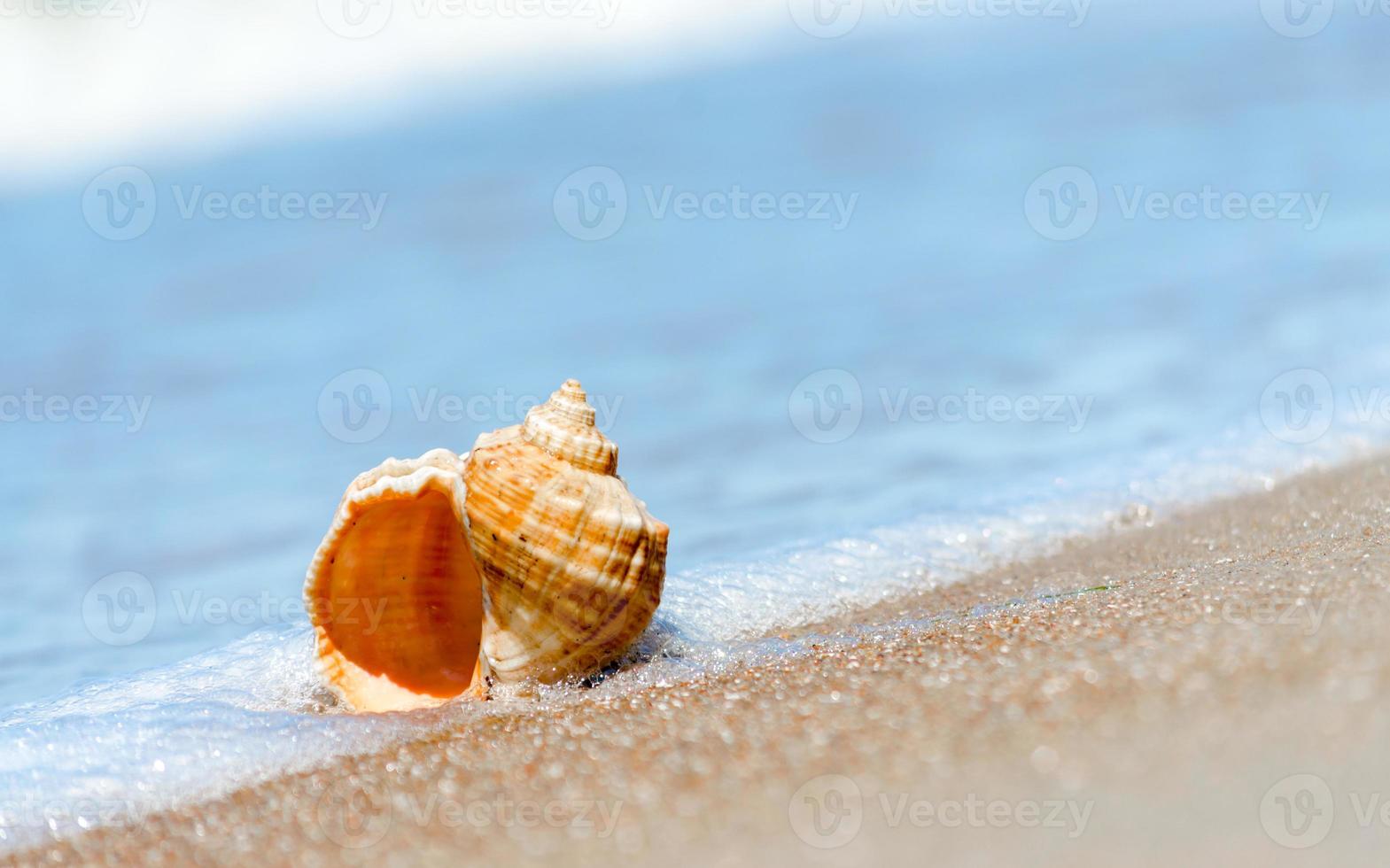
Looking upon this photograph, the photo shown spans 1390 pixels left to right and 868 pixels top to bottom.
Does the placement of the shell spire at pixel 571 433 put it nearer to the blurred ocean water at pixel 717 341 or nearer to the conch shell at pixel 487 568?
the conch shell at pixel 487 568

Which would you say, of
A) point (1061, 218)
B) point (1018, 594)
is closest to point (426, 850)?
point (1018, 594)

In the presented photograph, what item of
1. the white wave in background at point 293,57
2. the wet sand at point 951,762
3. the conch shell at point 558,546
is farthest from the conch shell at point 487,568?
the white wave in background at point 293,57

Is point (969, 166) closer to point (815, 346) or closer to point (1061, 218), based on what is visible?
point (1061, 218)

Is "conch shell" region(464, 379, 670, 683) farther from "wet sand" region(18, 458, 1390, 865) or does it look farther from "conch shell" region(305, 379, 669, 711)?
"wet sand" region(18, 458, 1390, 865)

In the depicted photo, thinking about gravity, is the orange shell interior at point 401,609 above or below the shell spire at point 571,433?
below

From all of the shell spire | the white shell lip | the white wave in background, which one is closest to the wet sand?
the white shell lip

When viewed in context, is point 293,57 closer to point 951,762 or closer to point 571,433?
point 571,433

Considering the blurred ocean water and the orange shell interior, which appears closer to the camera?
the orange shell interior
